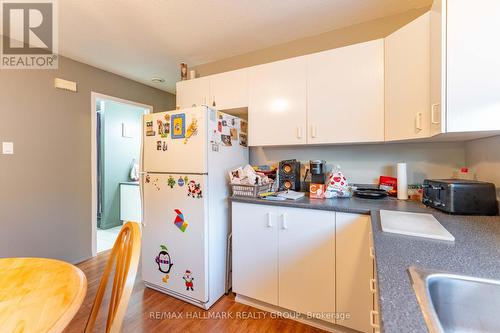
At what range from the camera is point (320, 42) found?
6.63ft

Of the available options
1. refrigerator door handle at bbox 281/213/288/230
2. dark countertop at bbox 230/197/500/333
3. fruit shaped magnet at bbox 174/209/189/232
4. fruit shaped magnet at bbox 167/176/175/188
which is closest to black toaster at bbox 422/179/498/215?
dark countertop at bbox 230/197/500/333

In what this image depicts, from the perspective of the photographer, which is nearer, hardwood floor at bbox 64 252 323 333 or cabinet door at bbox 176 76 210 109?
hardwood floor at bbox 64 252 323 333

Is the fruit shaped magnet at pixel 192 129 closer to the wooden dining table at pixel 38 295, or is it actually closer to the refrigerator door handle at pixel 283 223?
the refrigerator door handle at pixel 283 223

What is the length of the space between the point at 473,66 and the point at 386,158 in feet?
2.86

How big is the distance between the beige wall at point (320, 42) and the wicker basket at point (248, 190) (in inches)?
52.7

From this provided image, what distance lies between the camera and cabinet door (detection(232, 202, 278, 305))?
1.61 meters

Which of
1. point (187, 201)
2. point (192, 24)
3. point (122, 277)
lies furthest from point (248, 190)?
point (192, 24)

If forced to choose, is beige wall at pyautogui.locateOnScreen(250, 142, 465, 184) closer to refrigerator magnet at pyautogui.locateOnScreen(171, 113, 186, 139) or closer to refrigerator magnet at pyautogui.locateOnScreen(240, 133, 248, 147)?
refrigerator magnet at pyautogui.locateOnScreen(240, 133, 248, 147)

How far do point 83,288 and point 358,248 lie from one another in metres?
1.36

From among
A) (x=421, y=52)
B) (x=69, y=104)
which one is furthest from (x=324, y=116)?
(x=69, y=104)

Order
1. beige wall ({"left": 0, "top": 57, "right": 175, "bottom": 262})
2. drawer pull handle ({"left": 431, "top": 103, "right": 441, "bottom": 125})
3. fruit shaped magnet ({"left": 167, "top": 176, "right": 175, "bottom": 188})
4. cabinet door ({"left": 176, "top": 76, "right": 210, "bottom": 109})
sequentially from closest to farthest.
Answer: drawer pull handle ({"left": 431, "top": 103, "right": 441, "bottom": 125}) < fruit shaped magnet ({"left": 167, "top": 176, "right": 175, "bottom": 188}) < beige wall ({"left": 0, "top": 57, "right": 175, "bottom": 262}) < cabinet door ({"left": 176, "top": 76, "right": 210, "bottom": 109})

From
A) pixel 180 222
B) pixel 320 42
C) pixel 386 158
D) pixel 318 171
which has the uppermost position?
pixel 320 42

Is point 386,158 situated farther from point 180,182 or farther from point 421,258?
point 180,182

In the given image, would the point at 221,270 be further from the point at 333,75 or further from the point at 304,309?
the point at 333,75
